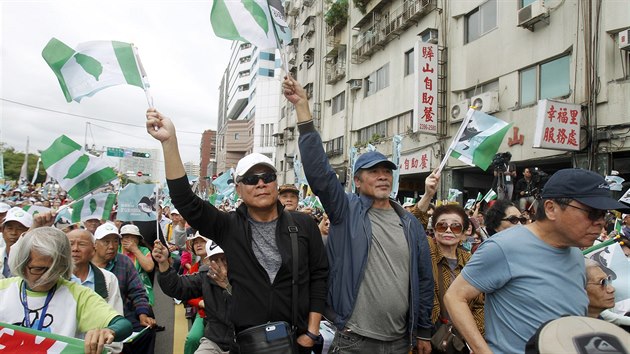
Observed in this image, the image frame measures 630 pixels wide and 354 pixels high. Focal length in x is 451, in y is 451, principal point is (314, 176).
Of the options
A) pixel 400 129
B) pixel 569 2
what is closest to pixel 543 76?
pixel 569 2

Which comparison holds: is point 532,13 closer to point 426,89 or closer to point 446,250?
point 426,89

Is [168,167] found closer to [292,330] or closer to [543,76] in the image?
[292,330]

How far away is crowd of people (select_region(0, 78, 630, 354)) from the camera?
6.88ft

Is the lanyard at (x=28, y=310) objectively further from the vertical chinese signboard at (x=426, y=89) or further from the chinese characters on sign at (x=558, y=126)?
the vertical chinese signboard at (x=426, y=89)

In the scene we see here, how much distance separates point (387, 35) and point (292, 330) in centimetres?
1953

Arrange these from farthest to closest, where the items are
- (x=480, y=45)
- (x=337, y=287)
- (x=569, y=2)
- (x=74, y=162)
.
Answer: (x=480, y=45), (x=569, y=2), (x=74, y=162), (x=337, y=287)

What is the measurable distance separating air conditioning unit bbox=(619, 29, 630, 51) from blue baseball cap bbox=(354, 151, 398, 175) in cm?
968

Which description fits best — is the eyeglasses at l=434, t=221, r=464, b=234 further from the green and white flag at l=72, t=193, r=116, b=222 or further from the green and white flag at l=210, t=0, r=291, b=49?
the green and white flag at l=72, t=193, r=116, b=222

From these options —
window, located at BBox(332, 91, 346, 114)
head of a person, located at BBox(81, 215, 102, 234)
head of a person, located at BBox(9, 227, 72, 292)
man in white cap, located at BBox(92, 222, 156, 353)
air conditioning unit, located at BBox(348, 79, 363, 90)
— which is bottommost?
man in white cap, located at BBox(92, 222, 156, 353)

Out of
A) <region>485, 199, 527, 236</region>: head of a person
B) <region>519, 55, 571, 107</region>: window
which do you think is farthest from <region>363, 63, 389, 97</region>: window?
<region>485, 199, 527, 236</region>: head of a person

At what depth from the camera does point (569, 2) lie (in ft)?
38.5

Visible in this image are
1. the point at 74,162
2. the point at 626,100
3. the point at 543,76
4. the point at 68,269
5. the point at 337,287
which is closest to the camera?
the point at 68,269

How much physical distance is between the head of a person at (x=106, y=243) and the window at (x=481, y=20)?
13.7 metres

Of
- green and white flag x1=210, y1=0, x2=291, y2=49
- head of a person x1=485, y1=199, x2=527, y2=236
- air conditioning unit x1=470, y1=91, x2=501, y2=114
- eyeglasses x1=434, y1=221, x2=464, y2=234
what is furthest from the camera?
air conditioning unit x1=470, y1=91, x2=501, y2=114
